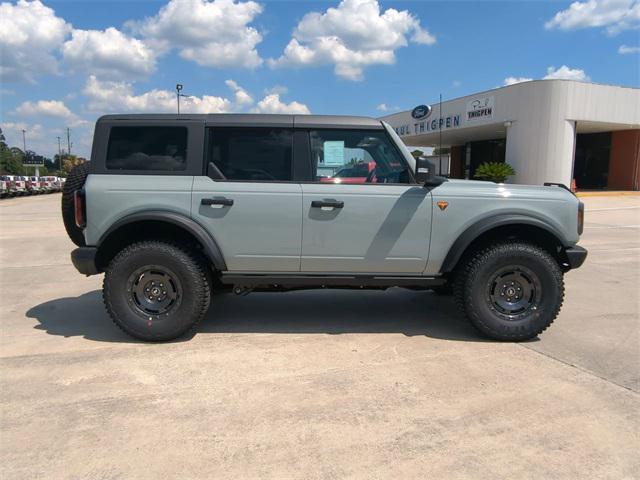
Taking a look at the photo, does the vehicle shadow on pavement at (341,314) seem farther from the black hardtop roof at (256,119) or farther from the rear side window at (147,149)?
the black hardtop roof at (256,119)

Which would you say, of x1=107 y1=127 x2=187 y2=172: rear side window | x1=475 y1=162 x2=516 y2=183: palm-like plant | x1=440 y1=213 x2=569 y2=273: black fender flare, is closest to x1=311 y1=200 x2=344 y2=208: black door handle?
x1=440 y1=213 x2=569 y2=273: black fender flare

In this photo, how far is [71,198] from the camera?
4492 millimetres

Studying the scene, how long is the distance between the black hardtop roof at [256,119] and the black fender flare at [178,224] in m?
0.86

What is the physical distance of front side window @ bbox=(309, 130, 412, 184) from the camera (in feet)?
14.2

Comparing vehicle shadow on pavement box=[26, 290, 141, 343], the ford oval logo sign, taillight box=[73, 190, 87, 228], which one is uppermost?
the ford oval logo sign

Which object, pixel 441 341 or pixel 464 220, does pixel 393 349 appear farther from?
pixel 464 220

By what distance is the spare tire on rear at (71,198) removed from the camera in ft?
14.8

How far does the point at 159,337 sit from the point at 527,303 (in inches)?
132

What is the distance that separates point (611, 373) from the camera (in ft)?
12.1

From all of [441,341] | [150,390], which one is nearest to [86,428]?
[150,390]

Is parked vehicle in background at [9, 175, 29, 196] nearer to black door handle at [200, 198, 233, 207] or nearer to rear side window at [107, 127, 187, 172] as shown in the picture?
rear side window at [107, 127, 187, 172]

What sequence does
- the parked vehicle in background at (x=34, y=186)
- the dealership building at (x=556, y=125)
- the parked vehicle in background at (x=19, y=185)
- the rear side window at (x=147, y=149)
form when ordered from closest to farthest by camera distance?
the rear side window at (x=147, y=149)
the dealership building at (x=556, y=125)
the parked vehicle in background at (x=19, y=185)
the parked vehicle in background at (x=34, y=186)

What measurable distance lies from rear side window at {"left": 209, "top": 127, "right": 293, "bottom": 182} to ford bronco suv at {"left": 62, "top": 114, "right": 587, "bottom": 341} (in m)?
0.01

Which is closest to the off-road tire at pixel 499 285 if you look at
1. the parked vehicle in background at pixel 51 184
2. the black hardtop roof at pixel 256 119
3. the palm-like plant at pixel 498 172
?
the black hardtop roof at pixel 256 119
